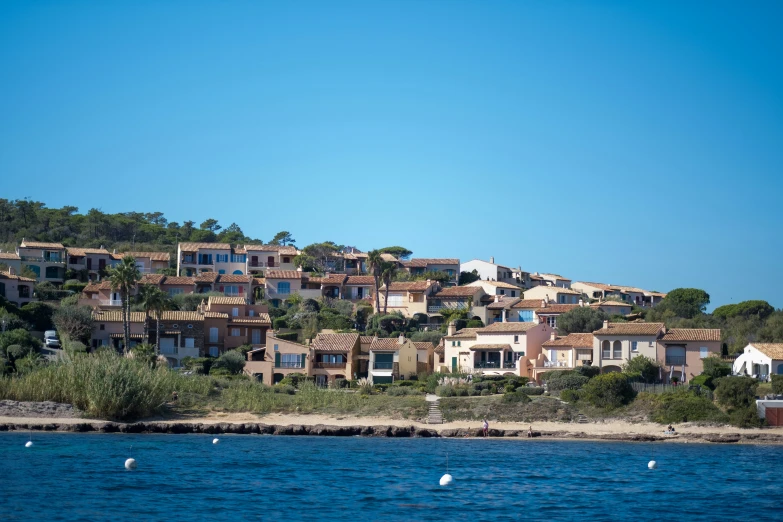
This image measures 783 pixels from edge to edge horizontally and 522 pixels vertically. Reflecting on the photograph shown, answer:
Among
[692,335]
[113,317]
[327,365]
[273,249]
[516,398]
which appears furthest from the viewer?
[273,249]

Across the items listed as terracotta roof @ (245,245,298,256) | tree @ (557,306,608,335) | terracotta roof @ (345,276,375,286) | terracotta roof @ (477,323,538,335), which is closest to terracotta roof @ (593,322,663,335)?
terracotta roof @ (477,323,538,335)

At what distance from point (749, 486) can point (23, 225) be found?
11671cm

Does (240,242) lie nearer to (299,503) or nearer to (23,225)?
(23,225)

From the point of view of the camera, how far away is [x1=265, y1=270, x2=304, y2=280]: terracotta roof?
10625cm

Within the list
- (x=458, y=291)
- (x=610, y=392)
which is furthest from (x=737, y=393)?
(x=458, y=291)

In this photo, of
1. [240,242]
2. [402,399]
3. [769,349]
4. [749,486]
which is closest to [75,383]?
[402,399]

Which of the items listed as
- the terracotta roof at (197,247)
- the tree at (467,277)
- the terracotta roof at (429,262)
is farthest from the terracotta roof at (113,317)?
the tree at (467,277)

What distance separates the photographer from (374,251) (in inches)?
4126

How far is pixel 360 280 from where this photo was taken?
112 m

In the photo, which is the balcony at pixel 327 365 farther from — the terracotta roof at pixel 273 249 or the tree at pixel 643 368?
the terracotta roof at pixel 273 249

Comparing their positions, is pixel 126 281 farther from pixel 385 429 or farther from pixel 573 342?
pixel 573 342

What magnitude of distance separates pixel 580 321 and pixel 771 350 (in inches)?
810

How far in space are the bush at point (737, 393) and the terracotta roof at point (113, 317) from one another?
48120mm

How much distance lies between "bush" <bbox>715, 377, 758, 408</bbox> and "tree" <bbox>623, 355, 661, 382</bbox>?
767cm
